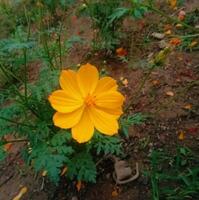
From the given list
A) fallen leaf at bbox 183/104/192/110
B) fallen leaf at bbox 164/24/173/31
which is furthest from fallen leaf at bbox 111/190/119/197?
fallen leaf at bbox 164/24/173/31

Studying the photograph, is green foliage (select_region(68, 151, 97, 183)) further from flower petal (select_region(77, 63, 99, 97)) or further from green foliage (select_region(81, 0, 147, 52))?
green foliage (select_region(81, 0, 147, 52))

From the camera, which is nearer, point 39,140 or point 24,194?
point 39,140

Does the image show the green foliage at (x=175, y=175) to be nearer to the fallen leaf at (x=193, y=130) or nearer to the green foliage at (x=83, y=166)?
the fallen leaf at (x=193, y=130)

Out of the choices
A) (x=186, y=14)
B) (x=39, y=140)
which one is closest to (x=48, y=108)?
(x=39, y=140)

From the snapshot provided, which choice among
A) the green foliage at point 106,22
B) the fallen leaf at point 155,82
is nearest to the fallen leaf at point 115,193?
the fallen leaf at point 155,82

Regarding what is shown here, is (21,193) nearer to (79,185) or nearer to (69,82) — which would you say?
(79,185)

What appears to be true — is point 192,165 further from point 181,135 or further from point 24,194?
point 24,194

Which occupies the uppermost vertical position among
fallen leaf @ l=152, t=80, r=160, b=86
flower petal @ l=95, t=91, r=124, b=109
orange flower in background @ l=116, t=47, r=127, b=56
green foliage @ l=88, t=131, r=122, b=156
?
flower petal @ l=95, t=91, r=124, b=109
